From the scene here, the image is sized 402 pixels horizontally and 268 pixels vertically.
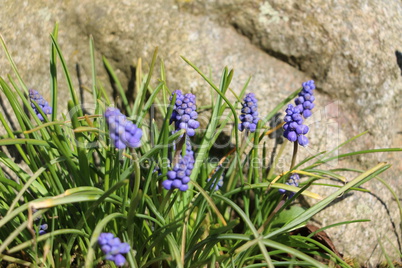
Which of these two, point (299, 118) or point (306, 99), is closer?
Result: point (299, 118)

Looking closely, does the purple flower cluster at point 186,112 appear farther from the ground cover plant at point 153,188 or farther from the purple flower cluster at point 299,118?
the purple flower cluster at point 299,118

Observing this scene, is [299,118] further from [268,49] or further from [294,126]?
[268,49]

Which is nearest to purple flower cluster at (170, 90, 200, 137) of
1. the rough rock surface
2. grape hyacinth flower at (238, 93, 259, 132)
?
grape hyacinth flower at (238, 93, 259, 132)

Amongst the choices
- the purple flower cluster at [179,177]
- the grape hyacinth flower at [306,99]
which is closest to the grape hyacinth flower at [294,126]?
the grape hyacinth flower at [306,99]

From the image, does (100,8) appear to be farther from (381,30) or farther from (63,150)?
(381,30)

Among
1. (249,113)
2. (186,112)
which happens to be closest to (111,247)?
(186,112)

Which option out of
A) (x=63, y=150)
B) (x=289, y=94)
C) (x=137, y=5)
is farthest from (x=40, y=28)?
(x=289, y=94)

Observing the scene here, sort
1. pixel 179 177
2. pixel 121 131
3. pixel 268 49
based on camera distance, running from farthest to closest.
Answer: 1. pixel 268 49
2. pixel 179 177
3. pixel 121 131

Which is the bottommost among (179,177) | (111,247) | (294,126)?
(111,247)
